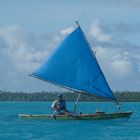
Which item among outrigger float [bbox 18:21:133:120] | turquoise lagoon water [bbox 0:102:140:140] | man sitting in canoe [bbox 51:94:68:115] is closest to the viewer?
turquoise lagoon water [bbox 0:102:140:140]

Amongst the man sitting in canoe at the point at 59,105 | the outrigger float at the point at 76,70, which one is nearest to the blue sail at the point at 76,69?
the outrigger float at the point at 76,70

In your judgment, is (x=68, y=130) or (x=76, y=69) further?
(x=76, y=69)

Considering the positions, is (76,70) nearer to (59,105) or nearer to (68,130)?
(59,105)

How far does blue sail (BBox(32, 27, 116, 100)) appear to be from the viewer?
1951 inches

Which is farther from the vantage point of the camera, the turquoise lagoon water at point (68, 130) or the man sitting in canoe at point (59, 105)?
the man sitting in canoe at point (59, 105)

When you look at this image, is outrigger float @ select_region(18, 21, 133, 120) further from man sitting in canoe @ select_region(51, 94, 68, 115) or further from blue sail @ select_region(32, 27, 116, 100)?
man sitting in canoe @ select_region(51, 94, 68, 115)

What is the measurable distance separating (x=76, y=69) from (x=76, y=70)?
0.24 ft

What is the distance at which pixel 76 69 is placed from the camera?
50.2 m

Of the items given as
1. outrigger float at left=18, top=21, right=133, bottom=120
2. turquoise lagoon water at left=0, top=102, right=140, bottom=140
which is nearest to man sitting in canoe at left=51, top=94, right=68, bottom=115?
turquoise lagoon water at left=0, top=102, right=140, bottom=140

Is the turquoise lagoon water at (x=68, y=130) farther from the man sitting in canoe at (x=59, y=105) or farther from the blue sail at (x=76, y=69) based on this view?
the blue sail at (x=76, y=69)

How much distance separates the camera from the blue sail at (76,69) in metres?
49.6

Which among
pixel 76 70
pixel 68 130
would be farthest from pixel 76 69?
pixel 68 130

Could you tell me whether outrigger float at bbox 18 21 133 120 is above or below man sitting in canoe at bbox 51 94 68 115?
above

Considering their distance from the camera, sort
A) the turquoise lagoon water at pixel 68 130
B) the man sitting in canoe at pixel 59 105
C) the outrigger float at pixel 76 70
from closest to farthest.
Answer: the turquoise lagoon water at pixel 68 130 → the man sitting in canoe at pixel 59 105 → the outrigger float at pixel 76 70
